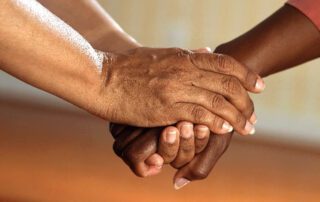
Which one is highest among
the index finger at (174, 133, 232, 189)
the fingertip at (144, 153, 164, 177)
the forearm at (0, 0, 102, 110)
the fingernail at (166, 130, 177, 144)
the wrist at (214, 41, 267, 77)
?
the forearm at (0, 0, 102, 110)

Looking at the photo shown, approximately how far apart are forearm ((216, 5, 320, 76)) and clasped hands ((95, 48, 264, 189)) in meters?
0.10

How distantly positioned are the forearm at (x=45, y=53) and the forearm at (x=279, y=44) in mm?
367

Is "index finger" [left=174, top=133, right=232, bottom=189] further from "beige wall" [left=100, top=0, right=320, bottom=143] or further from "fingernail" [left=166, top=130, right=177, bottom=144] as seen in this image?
"beige wall" [left=100, top=0, right=320, bottom=143]

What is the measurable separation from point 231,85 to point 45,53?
0.36 m

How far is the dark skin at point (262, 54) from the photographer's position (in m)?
1.29

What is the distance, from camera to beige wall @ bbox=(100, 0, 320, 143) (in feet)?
9.15

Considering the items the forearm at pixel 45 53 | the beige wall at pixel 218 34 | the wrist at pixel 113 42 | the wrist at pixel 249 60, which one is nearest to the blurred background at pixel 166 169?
the beige wall at pixel 218 34

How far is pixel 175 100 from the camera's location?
118 centimetres

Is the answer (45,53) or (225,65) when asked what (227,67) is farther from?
(45,53)

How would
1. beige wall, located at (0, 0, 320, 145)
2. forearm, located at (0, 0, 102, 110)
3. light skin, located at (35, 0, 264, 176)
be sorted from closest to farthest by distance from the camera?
forearm, located at (0, 0, 102, 110) < light skin, located at (35, 0, 264, 176) < beige wall, located at (0, 0, 320, 145)

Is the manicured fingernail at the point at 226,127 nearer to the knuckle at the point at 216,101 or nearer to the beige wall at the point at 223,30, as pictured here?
the knuckle at the point at 216,101

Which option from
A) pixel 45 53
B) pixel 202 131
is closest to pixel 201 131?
pixel 202 131

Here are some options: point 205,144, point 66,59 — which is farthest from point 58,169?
point 66,59

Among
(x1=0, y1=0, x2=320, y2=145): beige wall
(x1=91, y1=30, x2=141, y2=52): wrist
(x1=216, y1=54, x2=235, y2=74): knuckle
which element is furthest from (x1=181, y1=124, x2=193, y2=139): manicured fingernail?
(x1=0, y1=0, x2=320, y2=145): beige wall
